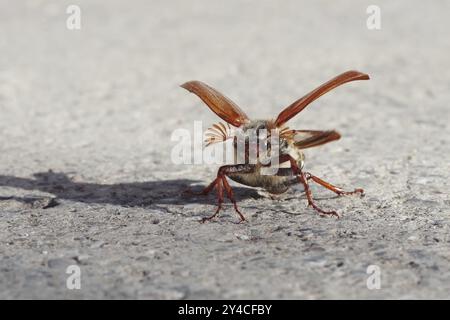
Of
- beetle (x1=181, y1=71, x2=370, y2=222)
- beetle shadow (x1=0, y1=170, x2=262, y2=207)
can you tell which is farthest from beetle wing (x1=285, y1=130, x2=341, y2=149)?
beetle shadow (x1=0, y1=170, x2=262, y2=207)

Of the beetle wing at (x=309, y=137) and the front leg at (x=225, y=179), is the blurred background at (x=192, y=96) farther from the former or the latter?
the beetle wing at (x=309, y=137)

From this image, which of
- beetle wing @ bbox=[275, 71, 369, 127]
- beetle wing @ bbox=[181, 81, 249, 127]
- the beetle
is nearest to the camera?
beetle wing @ bbox=[275, 71, 369, 127]

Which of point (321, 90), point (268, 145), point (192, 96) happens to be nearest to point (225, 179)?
point (268, 145)

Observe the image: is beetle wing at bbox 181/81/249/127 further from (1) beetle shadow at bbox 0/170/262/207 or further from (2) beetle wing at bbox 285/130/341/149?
(1) beetle shadow at bbox 0/170/262/207

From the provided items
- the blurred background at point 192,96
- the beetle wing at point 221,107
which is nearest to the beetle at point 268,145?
the beetle wing at point 221,107

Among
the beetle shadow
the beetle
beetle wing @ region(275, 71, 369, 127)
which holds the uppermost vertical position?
beetle wing @ region(275, 71, 369, 127)

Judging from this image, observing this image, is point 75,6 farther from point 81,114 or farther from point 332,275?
point 332,275

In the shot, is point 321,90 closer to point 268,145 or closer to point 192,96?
point 268,145
